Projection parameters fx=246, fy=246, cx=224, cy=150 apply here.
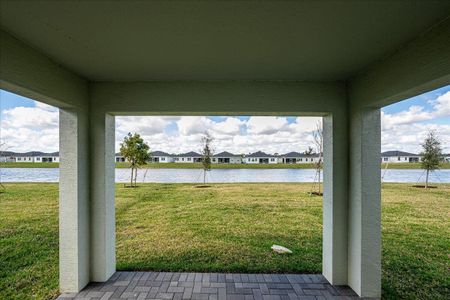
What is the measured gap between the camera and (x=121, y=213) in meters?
7.18

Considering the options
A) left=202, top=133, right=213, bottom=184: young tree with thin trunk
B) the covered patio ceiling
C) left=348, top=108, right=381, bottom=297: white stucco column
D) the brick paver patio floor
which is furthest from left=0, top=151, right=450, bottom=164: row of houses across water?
the covered patio ceiling

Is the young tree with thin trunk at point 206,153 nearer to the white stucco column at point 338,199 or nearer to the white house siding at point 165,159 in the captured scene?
the white stucco column at point 338,199

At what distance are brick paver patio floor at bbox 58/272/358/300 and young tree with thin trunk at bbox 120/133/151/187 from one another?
28.3 feet

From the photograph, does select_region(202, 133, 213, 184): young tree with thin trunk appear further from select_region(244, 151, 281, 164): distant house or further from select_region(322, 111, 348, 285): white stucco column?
select_region(244, 151, 281, 164): distant house

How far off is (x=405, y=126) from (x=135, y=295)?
10.8 m

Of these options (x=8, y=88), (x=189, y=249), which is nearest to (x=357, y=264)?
(x=189, y=249)

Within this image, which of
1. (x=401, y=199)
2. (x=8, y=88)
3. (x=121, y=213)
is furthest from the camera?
(x=401, y=199)

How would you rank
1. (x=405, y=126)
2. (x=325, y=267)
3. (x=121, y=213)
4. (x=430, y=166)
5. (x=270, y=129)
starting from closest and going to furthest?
(x=325, y=267)
(x=121, y=213)
(x=405, y=126)
(x=430, y=166)
(x=270, y=129)

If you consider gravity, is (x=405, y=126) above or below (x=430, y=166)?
above

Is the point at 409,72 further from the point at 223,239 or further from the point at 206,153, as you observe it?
the point at 206,153

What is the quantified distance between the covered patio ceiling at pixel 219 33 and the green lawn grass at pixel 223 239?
293 cm

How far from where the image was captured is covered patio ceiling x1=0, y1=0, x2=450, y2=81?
5.41 feet

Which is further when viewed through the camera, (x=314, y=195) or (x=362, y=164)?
(x=314, y=195)

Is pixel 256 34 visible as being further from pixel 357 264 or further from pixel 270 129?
pixel 270 129
